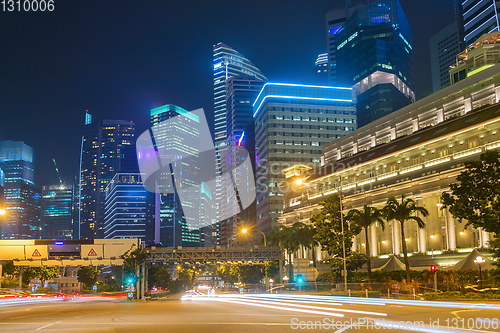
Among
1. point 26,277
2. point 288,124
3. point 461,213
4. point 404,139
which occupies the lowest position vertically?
point 26,277

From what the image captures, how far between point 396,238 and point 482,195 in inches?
1538

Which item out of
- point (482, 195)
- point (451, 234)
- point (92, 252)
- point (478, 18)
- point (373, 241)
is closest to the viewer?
point (482, 195)

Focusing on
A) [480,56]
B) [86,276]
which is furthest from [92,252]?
[480,56]

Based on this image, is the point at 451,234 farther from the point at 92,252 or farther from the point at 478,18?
the point at 478,18

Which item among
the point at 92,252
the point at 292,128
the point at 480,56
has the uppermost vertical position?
the point at 292,128

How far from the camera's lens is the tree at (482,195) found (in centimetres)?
4475

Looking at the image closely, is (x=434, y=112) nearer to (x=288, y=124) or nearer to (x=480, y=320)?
(x=480, y=320)

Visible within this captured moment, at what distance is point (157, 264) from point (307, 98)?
380 feet

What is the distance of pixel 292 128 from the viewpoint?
18312 cm

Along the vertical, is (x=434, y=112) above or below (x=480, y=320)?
above

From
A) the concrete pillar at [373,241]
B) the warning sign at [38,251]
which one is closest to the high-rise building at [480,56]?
the concrete pillar at [373,241]

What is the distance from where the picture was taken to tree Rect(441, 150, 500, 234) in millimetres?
44750

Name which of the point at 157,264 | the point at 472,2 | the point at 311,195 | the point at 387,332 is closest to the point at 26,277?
the point at 157,264

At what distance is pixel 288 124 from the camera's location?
183 meters
